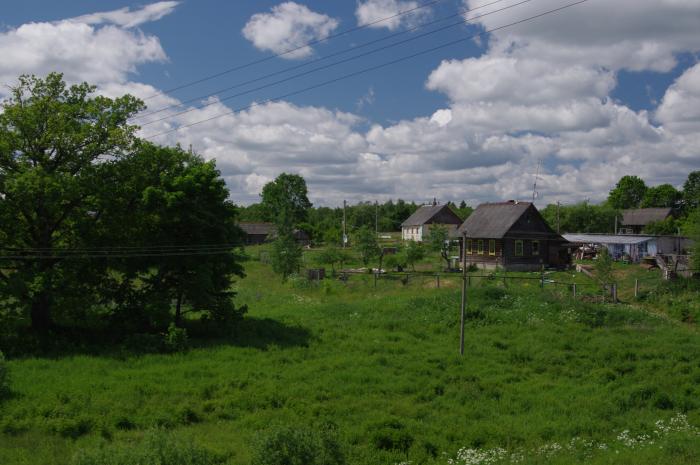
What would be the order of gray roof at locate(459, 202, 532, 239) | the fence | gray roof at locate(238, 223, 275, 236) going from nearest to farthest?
the fence
gray roof at locate(459, 202, 532, 239)
gray roof at locate(238, 223, 275, 236)

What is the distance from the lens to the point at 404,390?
1897 cm

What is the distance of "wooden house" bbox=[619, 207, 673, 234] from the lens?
82875 millimetres

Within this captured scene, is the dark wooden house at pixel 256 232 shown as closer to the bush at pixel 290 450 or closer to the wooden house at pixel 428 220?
the wooden house at pixel 428 220

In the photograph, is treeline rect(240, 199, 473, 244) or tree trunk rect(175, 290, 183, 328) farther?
treeline rect(240, 199, 473, 244)

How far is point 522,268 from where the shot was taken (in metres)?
48.5

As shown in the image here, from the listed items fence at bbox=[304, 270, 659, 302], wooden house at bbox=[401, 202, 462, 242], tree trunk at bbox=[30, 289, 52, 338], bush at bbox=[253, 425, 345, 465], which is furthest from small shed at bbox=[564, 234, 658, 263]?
bush at bbox=[253, 425, 345, 465]

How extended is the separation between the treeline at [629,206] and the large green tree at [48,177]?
57884 mm

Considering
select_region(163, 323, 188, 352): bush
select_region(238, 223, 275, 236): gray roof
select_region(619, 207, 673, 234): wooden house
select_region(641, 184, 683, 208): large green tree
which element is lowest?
select_region(163, 323, 188, 352): bush

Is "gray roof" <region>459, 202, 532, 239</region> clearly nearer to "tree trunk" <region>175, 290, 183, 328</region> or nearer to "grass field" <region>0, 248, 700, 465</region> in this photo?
"grass field" <region>0, 248, 700, 465</region>

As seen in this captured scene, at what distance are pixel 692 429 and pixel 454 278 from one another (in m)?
26.5

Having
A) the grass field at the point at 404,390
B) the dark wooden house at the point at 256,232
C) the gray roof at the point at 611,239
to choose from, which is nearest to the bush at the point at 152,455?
the grass field at the point at 404,390

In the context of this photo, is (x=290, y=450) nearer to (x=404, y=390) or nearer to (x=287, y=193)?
(x=404, y=390)

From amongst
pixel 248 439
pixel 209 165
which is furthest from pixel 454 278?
pixel 248 439

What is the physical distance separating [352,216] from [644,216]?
49905 mm
